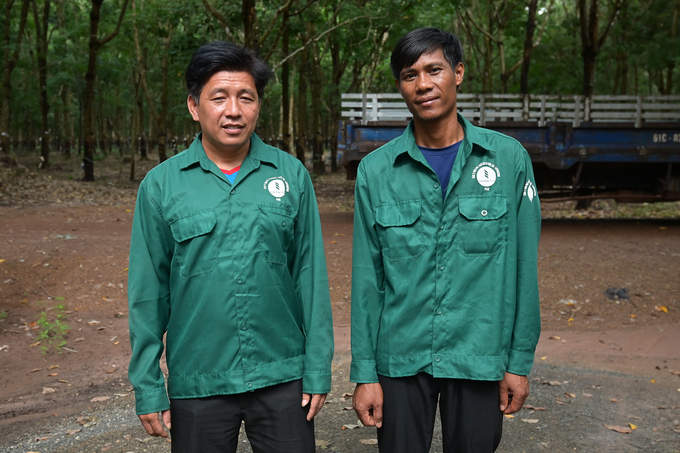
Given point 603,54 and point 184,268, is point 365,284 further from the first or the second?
point 603,54

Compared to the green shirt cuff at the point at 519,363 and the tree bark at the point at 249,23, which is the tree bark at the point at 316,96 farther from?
the green shirt cuff at the point at 519,363

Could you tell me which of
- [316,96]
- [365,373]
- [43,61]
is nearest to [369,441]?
[365,373]

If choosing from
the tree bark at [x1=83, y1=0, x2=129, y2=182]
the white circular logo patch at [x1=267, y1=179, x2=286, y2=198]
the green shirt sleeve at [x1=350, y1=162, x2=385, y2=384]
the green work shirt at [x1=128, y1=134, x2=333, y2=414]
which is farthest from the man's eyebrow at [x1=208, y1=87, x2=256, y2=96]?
the tree bark at [x1=83, y1=0, x2=129, y2=182]

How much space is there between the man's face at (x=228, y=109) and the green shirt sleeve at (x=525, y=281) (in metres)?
1.10

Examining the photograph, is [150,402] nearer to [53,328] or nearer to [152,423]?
[152,423]

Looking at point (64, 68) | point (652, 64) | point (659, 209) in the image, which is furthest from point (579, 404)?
point (64, 68)

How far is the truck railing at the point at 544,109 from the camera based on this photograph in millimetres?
11383

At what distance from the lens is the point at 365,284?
8.33 ft

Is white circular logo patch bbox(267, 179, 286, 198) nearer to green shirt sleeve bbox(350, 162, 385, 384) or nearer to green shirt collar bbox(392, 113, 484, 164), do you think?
green shirt sleeve bbox(350, 162, 385, 384)

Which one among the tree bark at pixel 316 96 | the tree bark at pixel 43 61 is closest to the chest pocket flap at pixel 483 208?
the tree bark at pixel 316 96

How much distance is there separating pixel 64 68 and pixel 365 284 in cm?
2682

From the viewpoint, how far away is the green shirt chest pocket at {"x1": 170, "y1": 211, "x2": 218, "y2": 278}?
241 centimetres

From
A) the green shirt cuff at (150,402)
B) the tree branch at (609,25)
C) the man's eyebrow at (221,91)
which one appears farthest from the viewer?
the tree branch at (609,25)

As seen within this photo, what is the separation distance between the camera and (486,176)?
2484mm
